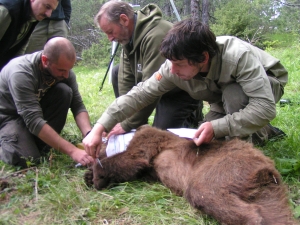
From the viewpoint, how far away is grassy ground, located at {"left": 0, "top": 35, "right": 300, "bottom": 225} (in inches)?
103

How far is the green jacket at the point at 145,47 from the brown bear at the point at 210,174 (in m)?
0.78

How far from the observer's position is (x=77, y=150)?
3602 millimetres

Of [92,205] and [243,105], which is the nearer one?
[92,205]

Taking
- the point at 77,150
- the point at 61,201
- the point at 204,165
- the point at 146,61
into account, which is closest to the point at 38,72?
the point at 77,150

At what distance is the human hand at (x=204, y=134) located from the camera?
9.82 feet

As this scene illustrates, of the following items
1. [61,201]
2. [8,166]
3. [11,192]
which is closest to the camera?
[61,201]

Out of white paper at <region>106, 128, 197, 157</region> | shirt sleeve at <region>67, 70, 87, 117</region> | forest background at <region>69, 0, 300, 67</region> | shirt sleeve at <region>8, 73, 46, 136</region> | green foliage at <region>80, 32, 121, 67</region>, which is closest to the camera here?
white paper at <region>106, 128, 197, 157</region>

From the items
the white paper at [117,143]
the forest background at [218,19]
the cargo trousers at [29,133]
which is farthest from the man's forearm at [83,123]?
the forest background at [218,19]

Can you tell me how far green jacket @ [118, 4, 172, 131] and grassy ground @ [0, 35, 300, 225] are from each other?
1056 millimetres

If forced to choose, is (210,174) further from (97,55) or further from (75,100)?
(97,55)

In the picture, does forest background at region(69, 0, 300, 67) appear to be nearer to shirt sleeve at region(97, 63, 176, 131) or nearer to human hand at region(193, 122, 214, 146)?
shirt sleeve at region(97, 63, 176, 131)

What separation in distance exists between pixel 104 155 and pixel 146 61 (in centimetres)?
134

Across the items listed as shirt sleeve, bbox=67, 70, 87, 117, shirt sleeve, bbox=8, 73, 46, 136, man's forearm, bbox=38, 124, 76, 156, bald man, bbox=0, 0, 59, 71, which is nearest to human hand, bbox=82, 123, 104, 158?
man's forearm, bbox=38, 124, 76, 156

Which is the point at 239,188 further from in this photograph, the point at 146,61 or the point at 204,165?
the point at 146,61
